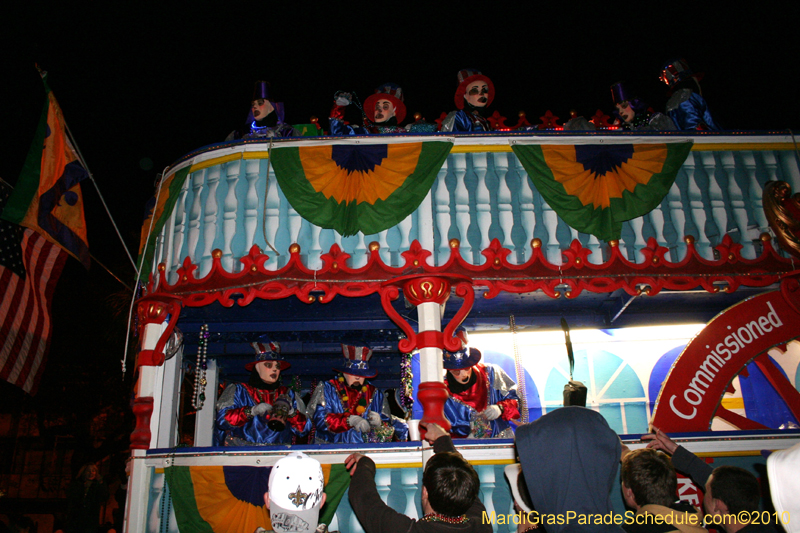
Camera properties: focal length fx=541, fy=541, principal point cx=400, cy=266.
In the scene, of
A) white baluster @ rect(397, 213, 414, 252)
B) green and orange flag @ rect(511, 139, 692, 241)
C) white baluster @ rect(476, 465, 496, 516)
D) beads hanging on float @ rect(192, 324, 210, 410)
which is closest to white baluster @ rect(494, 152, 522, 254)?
green and orange flag @ rect(511, 139, 692, 241)

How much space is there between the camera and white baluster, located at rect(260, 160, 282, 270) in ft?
19.8

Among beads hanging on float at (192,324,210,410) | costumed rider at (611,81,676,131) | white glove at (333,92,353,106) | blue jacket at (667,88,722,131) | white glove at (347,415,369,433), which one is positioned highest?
white glove at (333,92,353,106)

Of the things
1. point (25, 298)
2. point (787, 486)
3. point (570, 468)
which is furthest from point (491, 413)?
point (25, 298)

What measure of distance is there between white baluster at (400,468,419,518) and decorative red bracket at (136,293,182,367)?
2995mm

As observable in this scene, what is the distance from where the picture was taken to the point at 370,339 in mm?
8312

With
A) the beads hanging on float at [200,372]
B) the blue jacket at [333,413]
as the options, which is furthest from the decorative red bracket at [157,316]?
the blue jacket at [333,413]

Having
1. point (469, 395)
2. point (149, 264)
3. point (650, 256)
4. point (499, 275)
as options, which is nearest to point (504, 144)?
point (499, 275)

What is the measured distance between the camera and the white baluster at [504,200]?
241 inches

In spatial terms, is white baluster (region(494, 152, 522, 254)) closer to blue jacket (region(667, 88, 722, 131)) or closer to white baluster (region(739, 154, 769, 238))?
blue jacket (region(667, 88, 722, 131))

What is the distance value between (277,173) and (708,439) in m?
5.30

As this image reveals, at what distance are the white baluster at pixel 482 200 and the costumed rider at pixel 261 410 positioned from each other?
3108 millimetres

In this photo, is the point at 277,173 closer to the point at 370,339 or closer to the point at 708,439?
the point at 370,339

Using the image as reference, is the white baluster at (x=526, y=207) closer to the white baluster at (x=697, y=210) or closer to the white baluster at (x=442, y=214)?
the white baluster at (x=442, y=214)

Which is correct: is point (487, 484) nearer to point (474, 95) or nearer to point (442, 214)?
point (442, 214)
